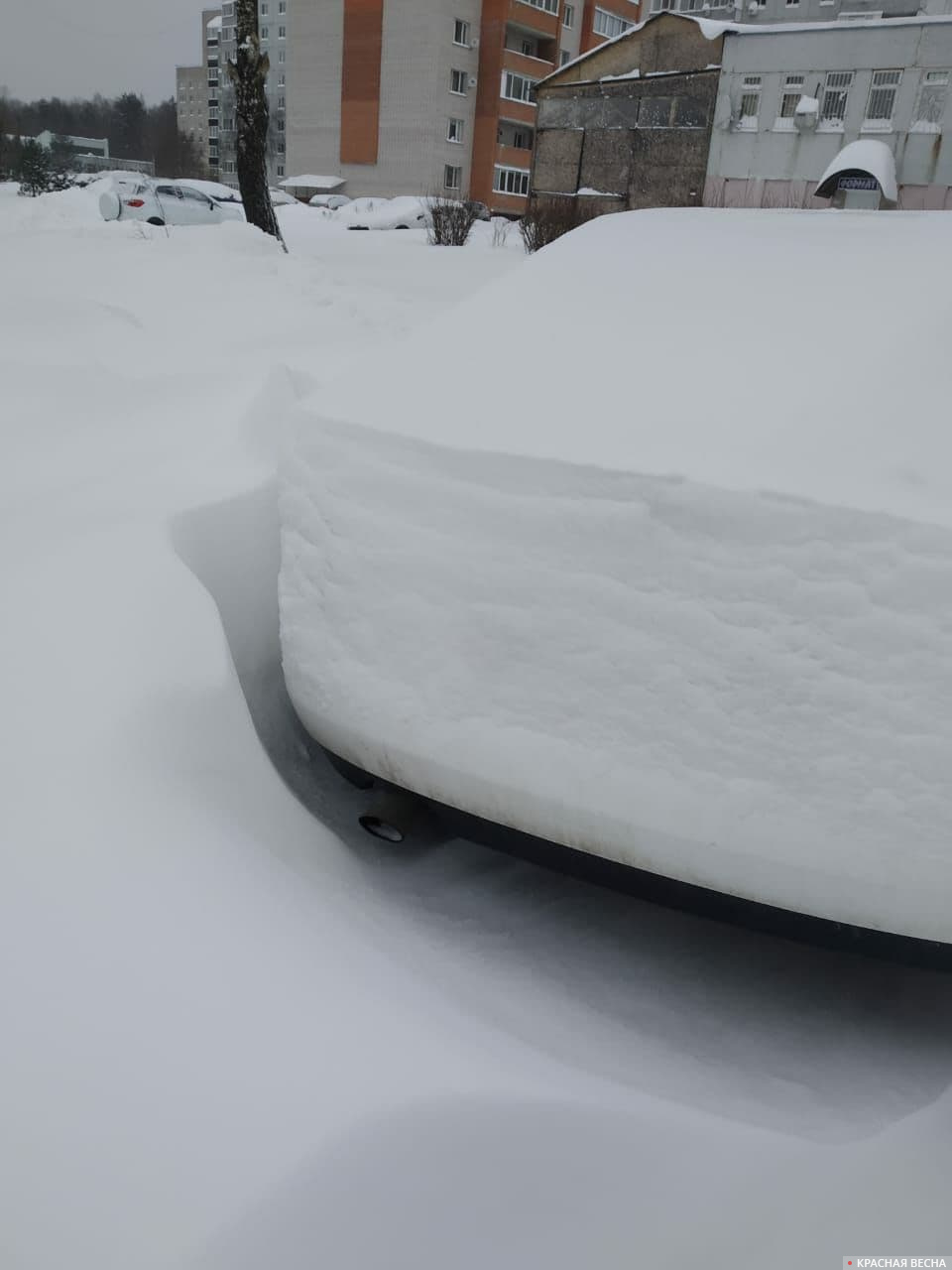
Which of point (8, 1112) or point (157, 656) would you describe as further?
point (157, 656)

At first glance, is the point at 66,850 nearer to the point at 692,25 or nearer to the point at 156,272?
the point at 156,272

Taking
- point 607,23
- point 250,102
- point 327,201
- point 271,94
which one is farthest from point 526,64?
point 250,102

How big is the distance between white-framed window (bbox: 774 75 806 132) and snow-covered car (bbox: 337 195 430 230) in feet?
26.3

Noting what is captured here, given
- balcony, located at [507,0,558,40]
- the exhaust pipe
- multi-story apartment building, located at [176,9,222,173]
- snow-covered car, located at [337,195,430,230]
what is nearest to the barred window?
snow-covered car, located at [337,195,430,230]

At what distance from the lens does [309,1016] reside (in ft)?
4.92

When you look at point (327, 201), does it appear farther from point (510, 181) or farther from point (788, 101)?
point (788, 101)

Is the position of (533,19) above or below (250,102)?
above

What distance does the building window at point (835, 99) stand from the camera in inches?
775

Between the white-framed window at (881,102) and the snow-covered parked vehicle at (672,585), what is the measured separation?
828 inches

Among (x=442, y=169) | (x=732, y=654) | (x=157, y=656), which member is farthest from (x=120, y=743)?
(x=442, y=169)

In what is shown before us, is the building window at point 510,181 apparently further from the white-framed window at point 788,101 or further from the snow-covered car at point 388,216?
the white-framed window at point 788,101

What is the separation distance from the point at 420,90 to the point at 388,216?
12895mm

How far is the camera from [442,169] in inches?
1351

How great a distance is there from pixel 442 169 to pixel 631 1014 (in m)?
36.8
